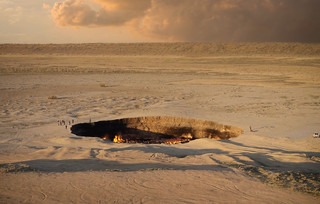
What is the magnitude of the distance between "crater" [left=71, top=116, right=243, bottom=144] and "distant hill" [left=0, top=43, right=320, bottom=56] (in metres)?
49.3

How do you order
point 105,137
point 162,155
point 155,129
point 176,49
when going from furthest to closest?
point 176,49
point 155,129
point 105,137
point 162,155

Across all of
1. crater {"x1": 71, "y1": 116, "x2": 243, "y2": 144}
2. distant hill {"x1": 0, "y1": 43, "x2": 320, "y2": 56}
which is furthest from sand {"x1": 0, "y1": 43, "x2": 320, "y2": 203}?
distant hill {"x1": 0, "y1": 43, "x2": 320, "y2": 56}

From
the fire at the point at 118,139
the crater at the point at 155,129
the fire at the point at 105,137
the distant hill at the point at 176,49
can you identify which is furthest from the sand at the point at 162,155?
the distant hill at the point at 176,49

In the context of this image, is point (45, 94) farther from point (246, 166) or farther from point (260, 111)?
point (246, 166)

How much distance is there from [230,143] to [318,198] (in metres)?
3.95

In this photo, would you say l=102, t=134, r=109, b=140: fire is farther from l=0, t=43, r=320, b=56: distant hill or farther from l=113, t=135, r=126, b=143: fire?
l=0, t=43, r=320, b=56: distant hill

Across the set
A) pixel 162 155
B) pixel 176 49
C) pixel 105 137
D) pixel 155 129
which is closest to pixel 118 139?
pixel 105 137

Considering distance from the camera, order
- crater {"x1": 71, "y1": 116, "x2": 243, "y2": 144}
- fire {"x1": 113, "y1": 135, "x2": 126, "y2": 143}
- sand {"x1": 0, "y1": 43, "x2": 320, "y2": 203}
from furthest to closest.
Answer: crater {"x1": 71, "y1": 116, "x2": 243, "y2": 144} < fire {"x1": 113, "y1": 135, "x2": 126, "y2": 143} < sand {"x1": 0, "y1": 43, "x2": 320, "y2": 203}

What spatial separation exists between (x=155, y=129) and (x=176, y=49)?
55.3 m

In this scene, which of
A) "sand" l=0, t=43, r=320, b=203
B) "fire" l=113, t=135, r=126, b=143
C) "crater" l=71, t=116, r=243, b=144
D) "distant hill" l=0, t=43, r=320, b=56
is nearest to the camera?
"sand" l=0, t=43, r=320, b=203

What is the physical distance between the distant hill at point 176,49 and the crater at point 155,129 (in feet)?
162

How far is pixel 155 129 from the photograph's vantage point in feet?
38.2

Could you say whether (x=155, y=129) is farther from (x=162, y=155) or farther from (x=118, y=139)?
(x=162, y=155)

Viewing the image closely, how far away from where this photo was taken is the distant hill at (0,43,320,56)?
5934 centimetres
